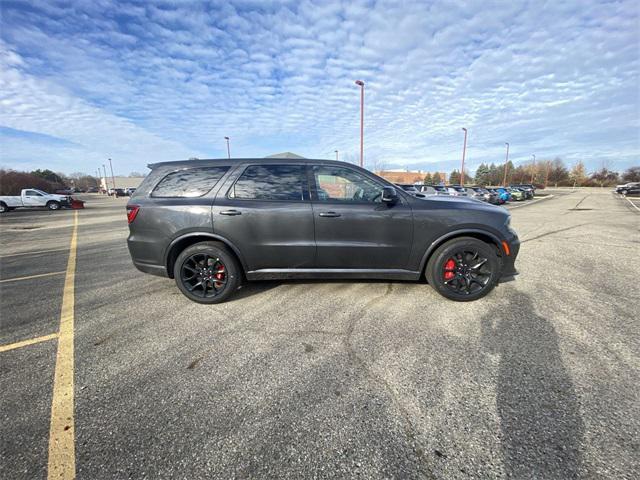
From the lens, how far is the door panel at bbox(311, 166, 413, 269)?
3475 millimetres

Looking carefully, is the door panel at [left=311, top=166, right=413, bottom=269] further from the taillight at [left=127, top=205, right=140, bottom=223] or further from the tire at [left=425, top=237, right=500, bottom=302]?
the taillight at [left=127, top=205, right=140, bottom=223]

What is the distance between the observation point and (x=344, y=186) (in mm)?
3607

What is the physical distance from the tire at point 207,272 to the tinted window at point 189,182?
0.70 meters

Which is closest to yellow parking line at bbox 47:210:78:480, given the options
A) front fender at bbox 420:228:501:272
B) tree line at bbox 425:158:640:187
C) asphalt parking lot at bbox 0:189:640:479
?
asphalt parking lot at bbox 0:189:640:479

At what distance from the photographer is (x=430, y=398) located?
6.70 feet

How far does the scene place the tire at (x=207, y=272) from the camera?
3600 millimetres

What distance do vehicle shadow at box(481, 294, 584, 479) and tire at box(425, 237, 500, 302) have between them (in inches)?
23.9

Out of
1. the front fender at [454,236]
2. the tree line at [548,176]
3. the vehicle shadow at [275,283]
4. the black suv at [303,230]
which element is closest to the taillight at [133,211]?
the black suv at [303,230]

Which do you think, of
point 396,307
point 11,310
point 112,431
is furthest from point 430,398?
point 11,310

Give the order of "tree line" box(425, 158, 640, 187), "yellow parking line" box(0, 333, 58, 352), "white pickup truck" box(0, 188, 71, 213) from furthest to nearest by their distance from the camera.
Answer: "tree line" box(425, 158, 640, 187) → "white pickup truck" box(0, 188, 71, 213) → "yellow parking line" box(0, 333, 58, 352)

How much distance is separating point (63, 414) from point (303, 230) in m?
2.58

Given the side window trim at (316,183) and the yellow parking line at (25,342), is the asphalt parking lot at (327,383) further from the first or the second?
the side window trim at (316,183)

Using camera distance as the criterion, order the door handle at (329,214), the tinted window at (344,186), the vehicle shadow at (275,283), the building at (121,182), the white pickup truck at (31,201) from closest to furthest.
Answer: the door handle at (329,214)
the tinted window at (344,186)
the vehicle shadow at (275,283)
the white pickup truck at (31,201)
the building at (121,182)

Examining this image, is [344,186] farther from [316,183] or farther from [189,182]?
[189,182]
